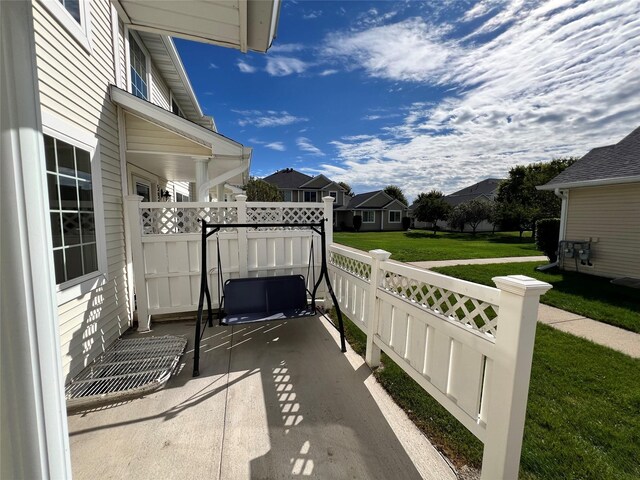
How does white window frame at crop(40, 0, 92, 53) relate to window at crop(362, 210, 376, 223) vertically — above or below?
above

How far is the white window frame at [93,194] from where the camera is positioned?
2.59m

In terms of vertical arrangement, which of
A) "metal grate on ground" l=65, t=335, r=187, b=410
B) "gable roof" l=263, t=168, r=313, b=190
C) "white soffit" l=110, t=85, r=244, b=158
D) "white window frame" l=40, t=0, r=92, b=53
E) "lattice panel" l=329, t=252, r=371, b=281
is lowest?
"metal grate on ground" l=65, t=335, r=187, b=410

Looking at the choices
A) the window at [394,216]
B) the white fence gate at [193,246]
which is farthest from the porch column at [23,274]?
the window at [394,216]

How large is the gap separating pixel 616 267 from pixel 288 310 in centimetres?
905

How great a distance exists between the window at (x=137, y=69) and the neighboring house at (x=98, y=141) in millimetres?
47

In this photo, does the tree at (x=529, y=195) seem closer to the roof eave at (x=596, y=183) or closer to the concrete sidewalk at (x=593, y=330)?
the roof eave at (x=596, y=183)

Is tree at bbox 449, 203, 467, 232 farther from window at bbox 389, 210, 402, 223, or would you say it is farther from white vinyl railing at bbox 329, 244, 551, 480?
white vinyl railing at bbox 329, 244, 551, 480

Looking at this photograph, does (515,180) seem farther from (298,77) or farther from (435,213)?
(298,77)

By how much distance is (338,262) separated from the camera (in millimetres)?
4375

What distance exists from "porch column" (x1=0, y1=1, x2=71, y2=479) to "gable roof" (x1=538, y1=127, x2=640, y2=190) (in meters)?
10.2

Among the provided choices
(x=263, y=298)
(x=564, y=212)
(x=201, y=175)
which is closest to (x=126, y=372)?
(x=263, y=298)

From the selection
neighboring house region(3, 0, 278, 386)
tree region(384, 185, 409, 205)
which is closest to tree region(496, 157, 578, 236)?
neighboring house region(3, 0, 278, 386)

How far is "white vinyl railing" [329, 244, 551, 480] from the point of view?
151cm

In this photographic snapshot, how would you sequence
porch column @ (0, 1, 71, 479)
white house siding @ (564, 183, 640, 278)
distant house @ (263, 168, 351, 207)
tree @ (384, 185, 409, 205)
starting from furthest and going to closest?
1. tree @ (384, 185, 409, 205)
2. distant house @ (263, 168, 351, 207)
3. white house siding @ (564, 183, 640, 278)
4. porch column @ (0, 1, 71, 479)
